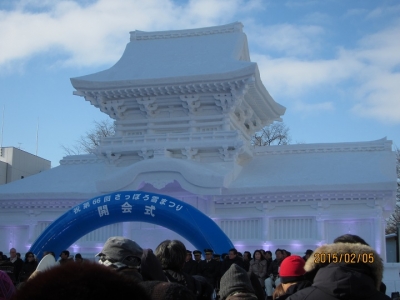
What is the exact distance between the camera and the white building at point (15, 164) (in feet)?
123

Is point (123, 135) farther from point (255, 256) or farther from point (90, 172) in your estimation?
point (255, 256)

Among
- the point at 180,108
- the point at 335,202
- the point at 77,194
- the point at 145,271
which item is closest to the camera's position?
the point at 145,271

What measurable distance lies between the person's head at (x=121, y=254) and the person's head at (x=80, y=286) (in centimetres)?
256

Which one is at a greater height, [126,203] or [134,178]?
[134,178]

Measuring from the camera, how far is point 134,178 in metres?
18.1

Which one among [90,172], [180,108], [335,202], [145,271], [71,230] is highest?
[180,108]

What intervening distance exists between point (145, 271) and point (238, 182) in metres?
14.2

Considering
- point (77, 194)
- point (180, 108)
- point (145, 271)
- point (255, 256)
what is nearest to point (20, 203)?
point (77, 194)

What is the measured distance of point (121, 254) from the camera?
15.1 feet

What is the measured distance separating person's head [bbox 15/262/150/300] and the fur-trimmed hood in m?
2.16

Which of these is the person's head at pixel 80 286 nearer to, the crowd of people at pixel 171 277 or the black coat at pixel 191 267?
the crowd of people at pixel 171 277

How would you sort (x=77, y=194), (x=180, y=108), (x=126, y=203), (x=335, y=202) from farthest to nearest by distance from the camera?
(x=180, y=108) < (x=77, y=194) < (x=335, y=202) < (x=126, y=203)

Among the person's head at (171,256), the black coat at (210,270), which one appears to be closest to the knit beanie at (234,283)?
the person's head at (171,256)
